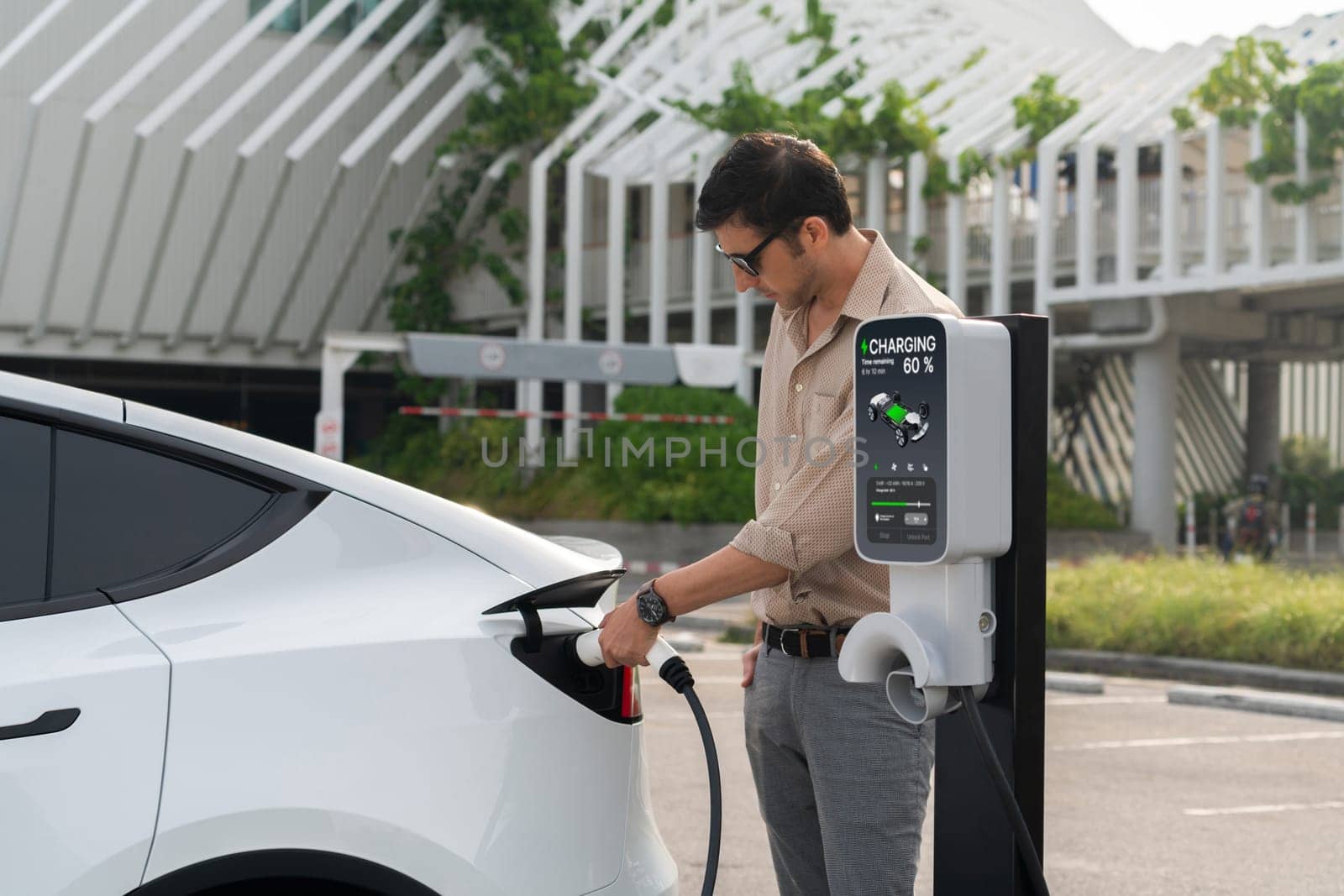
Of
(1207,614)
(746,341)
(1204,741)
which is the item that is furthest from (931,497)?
(746,341)

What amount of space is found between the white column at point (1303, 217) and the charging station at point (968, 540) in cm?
2016

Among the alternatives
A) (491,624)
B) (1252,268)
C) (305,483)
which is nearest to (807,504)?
(491,624)

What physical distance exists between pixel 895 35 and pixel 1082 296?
8266 millimetres

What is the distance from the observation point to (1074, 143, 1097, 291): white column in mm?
22750

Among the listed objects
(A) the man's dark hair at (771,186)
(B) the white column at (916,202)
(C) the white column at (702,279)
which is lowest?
(A) the man's dark hair at (771,186)

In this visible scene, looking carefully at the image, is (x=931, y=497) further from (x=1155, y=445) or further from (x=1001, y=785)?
(x=1155, y=445)

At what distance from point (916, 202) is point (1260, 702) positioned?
1633cm

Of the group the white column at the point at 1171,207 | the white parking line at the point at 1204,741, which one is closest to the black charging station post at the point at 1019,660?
the white parking line at the point at 1204,741

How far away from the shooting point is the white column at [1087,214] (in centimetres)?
2275

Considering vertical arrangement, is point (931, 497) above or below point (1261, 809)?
above

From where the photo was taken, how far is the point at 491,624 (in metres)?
2.46

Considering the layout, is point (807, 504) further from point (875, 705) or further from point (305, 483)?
point (305, 483)

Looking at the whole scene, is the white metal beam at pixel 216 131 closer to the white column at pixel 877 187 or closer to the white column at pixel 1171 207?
the white column at pixel 877 187

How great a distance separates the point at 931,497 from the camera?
2.36m
